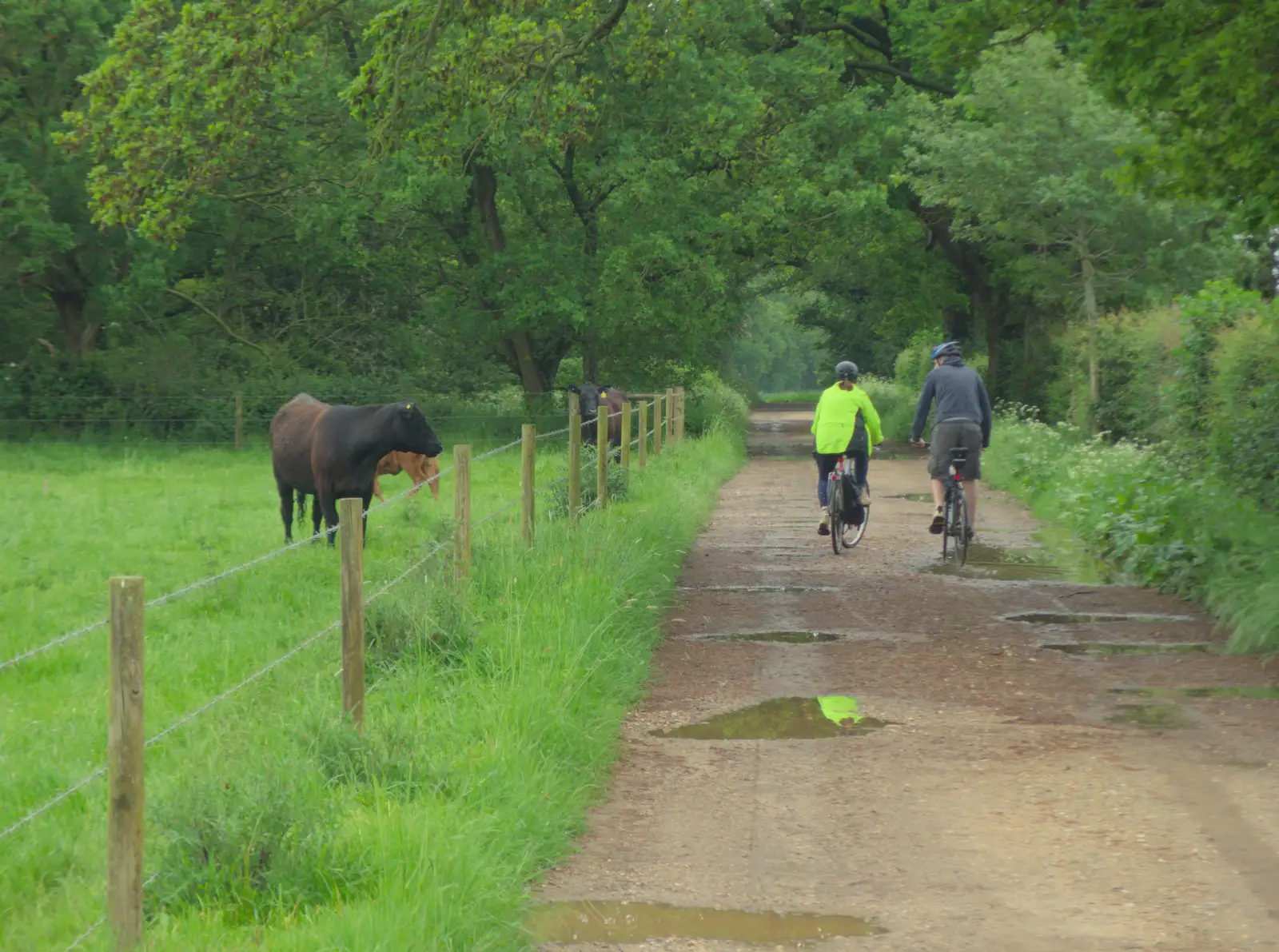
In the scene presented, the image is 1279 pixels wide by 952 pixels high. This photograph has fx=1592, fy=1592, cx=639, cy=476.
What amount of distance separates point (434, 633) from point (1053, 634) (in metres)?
4.68

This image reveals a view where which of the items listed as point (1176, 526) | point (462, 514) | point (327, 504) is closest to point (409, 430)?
point (327, 504)

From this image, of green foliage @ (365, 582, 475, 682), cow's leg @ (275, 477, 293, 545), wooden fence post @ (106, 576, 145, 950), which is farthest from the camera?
cow's leg @ (275, 477, 293, 545)

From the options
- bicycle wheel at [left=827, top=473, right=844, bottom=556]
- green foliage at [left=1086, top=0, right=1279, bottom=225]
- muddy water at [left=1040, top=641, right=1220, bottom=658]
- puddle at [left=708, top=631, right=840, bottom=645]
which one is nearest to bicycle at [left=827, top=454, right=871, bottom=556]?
bicycle wheel at [left=827, top=473, right=844, bottom=556]

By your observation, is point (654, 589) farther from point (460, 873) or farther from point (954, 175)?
point (954, 175)

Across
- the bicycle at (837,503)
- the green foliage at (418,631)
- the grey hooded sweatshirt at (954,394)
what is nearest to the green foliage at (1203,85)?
the grey hooded sweatshirt at (954,394)

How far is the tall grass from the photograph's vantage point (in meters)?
10.8

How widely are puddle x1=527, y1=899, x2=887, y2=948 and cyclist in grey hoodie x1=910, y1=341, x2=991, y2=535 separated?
901 cm

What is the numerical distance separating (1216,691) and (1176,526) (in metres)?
4.75

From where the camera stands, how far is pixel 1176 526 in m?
13.5

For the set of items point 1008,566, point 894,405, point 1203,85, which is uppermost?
point 1203,85

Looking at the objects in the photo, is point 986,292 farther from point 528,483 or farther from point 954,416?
point 528,483

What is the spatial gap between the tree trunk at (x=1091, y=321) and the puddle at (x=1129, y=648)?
1525 cm

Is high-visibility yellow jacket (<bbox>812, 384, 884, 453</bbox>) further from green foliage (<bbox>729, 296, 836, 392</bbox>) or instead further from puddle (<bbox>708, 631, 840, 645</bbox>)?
green foliage (<bbox>729, 296, 836, 392</bbox>)

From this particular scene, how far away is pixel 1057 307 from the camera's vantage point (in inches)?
1264
